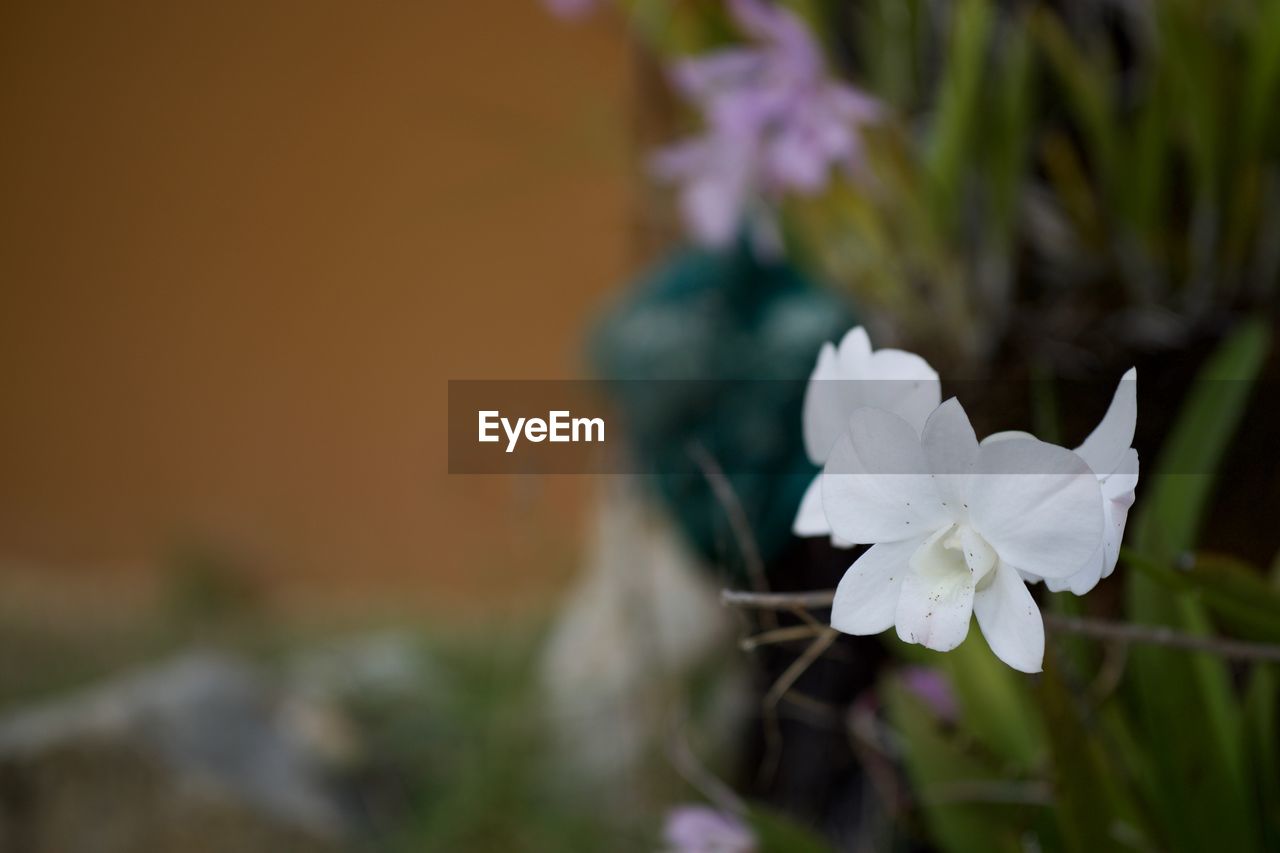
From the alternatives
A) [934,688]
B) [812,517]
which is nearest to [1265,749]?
[934,688]

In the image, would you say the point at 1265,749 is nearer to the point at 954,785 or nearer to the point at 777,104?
the point at 954,785

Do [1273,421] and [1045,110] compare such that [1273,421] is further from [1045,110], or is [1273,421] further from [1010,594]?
[1010,594]

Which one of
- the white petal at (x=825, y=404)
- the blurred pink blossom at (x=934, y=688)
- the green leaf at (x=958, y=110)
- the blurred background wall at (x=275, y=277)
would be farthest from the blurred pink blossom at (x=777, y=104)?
the blurred background wall at (x=275, y=277)

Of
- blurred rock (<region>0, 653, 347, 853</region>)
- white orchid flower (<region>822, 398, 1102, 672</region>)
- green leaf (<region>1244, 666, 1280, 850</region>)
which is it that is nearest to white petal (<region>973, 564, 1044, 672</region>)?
white orchid flower (<region>822, 398, 1102, 672</region>)

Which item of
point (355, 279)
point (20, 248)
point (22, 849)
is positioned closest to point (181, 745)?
point (22, 849)

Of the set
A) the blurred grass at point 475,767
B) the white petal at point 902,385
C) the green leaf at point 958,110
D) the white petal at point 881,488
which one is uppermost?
the green leaf at point 958,110

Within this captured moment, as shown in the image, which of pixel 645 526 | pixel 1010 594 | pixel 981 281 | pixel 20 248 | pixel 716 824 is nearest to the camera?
pixel 1010 594

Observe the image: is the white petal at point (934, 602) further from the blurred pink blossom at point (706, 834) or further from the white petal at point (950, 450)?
the blurred pink blossom at point (706, 834)
